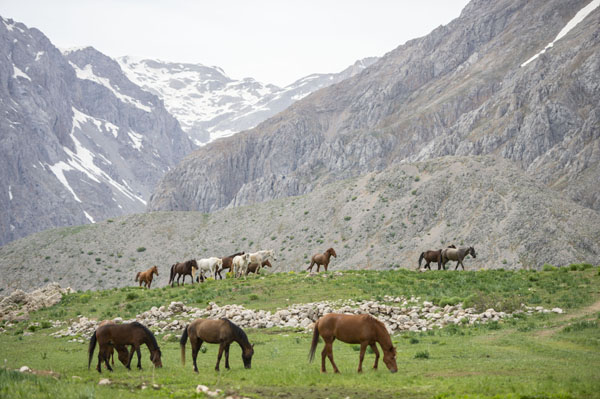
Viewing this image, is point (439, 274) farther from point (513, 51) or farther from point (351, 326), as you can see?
point (513, 51)

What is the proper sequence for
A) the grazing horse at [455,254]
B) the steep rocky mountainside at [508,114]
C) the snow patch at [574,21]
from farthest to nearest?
the snow patch at [574,21] < the steep rocky mountainside at [508,114] < the grazing horse at [455,254]

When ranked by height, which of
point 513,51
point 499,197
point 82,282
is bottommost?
point 82,282

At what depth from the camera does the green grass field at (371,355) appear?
12734mm

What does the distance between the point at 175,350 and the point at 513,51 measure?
184 meters

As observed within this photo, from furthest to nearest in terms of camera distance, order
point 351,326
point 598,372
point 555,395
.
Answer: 1. point 351,326
2. point 598,372
3. point 555,395

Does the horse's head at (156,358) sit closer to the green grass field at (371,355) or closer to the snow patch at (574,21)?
the green grass field at (371,355)

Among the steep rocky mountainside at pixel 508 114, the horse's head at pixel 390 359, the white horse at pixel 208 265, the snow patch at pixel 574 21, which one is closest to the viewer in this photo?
the horse's head at pixel 390 359

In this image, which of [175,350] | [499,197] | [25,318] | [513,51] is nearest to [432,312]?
[175,350]

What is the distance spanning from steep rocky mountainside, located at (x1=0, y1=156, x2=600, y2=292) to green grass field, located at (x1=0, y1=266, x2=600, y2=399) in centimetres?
2849

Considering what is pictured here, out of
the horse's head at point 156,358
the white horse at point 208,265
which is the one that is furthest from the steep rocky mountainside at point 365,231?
the horse's head at point 156,358

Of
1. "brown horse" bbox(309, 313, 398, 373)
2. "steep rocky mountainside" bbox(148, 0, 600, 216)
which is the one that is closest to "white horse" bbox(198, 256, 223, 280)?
"brown horse" bbox(309, 313, 398, 373)

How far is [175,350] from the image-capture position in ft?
72.2

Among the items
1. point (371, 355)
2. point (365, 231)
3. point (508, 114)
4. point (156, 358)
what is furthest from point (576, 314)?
point (508, 114)

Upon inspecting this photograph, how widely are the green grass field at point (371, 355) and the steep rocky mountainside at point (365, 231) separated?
28.5 meters
